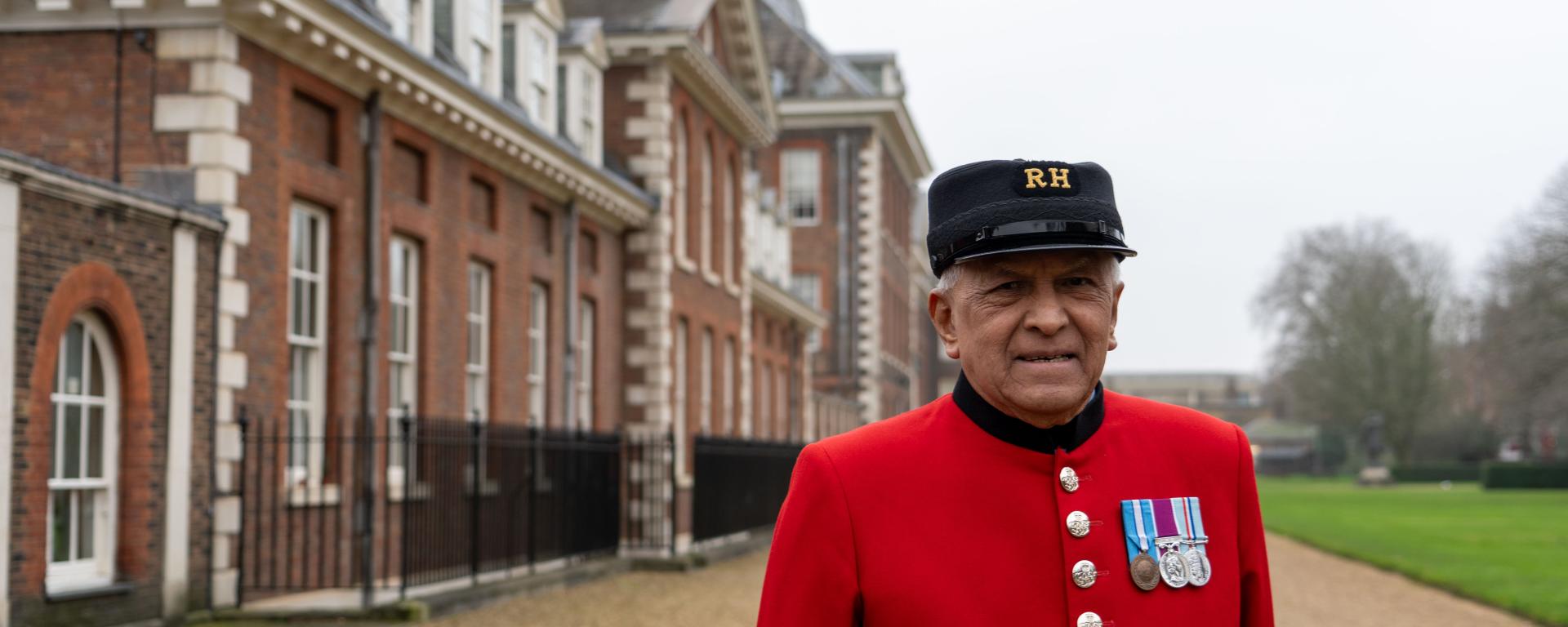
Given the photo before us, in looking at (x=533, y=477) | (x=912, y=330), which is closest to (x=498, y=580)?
(x=533, y=477)

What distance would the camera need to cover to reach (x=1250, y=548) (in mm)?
3016

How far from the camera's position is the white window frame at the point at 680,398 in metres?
28.2

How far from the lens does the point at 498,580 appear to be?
1738 centimetres

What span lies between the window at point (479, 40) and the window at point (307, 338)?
3988mm

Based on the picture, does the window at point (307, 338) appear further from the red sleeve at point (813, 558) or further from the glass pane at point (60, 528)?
the red sleeve at point (813, 558)

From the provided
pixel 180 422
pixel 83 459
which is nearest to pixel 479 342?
pixel 180 422

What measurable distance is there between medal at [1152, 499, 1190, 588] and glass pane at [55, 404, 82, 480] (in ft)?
33.7

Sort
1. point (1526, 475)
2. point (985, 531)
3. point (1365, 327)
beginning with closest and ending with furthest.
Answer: point (985, 531)
point (1526, 475)
point (1365, 327)

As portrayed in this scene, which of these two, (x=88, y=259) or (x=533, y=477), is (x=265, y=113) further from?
(x=533, y=477)

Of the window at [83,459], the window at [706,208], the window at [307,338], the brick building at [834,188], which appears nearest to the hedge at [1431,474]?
the brick building at [834,188]

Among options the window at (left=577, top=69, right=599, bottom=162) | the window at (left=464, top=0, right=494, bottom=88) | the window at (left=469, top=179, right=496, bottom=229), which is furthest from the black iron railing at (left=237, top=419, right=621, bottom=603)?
the window at (left=577, top=69, right=599, bottom=162)

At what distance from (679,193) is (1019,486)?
2502 cm

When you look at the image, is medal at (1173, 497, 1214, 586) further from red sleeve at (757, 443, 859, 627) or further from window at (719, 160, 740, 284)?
window at (719, 160, 740, 284)

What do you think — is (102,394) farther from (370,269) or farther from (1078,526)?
(1078,526)
